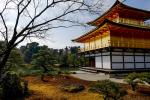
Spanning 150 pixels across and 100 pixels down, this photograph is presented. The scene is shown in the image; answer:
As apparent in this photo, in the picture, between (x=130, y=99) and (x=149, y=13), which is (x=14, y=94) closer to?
(x=130, y=99)

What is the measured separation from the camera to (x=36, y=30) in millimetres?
8359

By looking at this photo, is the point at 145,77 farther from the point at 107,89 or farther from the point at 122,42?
the point at 122,42

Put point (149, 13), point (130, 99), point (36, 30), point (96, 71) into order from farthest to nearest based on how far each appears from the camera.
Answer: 1. point (149, 13)
2. point (96, 71)
3. point (130, 99)
4. point (36, 30)

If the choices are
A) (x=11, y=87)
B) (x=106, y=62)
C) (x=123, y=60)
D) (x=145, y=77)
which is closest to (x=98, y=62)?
(x=106, y=62)

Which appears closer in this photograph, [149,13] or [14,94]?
A: [14,94]

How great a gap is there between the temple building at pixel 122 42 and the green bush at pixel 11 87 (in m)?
13.0

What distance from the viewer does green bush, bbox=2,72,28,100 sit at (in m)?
14.0

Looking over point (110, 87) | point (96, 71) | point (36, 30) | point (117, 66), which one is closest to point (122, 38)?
point (117, 66)

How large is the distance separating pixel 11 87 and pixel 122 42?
16756 millimetres

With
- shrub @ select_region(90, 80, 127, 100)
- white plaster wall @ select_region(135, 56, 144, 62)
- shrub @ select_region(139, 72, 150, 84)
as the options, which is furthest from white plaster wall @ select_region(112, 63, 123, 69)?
shrub @ select_region(90, 80, 127, 100)

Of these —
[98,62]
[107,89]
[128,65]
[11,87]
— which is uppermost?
[98,62]

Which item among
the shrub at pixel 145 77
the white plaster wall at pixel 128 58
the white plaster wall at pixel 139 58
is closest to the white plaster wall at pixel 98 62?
the white plaster wall at pixel 128 58

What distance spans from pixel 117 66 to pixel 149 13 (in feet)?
33.9

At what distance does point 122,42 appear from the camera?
1075 inches
